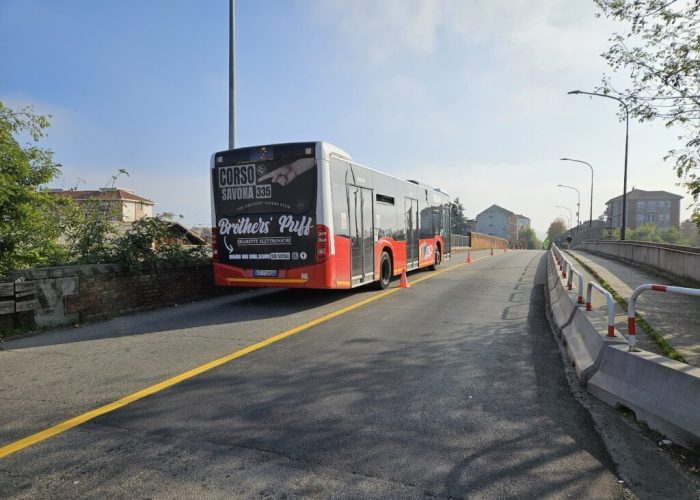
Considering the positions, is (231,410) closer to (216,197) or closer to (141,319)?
(141,319)

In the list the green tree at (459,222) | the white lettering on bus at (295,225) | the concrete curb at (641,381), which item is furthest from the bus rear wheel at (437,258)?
the green tree at (459,222)

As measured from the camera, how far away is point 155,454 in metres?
3.46

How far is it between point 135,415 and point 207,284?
7872mm

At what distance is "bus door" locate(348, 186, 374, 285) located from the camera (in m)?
10.9

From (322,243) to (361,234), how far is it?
196 cm

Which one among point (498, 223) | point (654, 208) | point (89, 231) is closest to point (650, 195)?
point (654, 208)

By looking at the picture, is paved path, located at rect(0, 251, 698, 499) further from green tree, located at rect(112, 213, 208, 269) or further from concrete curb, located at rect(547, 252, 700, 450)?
green tree, located at rect(112, 213, 208, 269)

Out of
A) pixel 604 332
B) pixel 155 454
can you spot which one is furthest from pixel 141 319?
pixel 604 332

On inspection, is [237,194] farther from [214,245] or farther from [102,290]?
[102,290]

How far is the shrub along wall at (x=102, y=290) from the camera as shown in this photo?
8109 millimetres

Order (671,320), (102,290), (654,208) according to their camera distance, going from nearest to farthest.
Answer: (671,320)
(102,290)
(654,208)

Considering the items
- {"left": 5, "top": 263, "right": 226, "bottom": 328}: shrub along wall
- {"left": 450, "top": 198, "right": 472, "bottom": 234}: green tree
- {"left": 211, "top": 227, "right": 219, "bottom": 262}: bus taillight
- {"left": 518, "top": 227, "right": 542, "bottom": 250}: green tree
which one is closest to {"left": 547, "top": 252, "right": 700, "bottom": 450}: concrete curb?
{"left": 211, "top": 227, "right": 219, "bottom": 262}: bus taillight

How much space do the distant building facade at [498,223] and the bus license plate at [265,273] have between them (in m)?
155

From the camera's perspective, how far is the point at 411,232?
15.6 metres
